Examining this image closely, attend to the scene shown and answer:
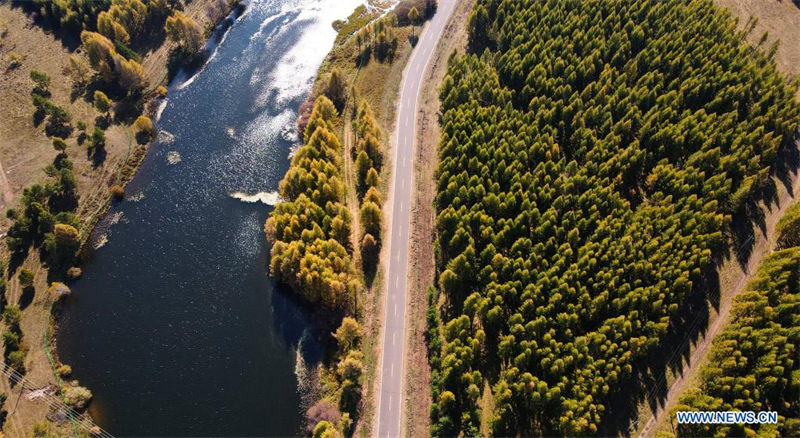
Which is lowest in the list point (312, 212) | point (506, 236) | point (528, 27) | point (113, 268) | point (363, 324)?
point (113, 268)

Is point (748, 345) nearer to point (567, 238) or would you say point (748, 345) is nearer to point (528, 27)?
point (567, 238)

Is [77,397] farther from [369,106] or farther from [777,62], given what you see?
[777,62]

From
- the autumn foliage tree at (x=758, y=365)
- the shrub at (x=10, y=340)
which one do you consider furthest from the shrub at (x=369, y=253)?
the shrub at (x=10, y=340)

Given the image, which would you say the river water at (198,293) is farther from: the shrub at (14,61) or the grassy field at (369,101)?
the shrub at (14,61)

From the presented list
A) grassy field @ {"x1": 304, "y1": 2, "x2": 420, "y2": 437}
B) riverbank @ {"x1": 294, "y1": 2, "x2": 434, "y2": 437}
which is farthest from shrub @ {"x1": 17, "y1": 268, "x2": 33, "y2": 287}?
grassy field @ {"x1": 304, "y1": 2, "x2": 420, "y2": 437}

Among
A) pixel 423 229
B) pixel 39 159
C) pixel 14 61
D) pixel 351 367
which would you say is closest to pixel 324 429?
pixel 351 367

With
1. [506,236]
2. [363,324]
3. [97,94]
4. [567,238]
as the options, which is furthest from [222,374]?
[97,94]
